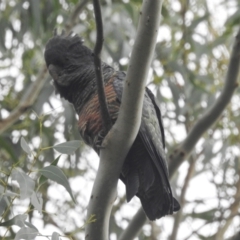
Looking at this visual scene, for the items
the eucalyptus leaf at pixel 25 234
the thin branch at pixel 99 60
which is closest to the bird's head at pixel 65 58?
the thin branch at pixel 99 60

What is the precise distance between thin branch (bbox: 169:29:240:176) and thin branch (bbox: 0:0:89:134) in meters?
1.11

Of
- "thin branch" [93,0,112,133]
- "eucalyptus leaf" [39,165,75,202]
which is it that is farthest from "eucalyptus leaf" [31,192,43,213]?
"thin branch" [93,0,112,133]

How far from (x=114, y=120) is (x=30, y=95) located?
1.39 meters

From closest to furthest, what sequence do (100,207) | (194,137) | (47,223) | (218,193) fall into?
(100,207) < (194,137) < (218,193) < (47,223)

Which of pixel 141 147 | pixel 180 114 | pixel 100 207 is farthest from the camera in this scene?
pixel 180 114

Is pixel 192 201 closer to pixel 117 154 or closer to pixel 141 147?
pixel 141 147

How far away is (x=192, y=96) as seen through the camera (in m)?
4.63

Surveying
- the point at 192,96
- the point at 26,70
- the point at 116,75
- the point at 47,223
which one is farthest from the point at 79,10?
the point at 47,223

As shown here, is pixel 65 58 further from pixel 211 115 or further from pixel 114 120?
pixel 211 115

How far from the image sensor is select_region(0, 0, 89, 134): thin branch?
3980 millimetres

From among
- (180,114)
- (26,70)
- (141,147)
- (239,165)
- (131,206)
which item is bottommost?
(131,206)

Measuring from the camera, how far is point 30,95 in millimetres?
4145

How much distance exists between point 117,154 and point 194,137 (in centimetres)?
109

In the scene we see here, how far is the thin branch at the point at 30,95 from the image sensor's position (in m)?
3.98
